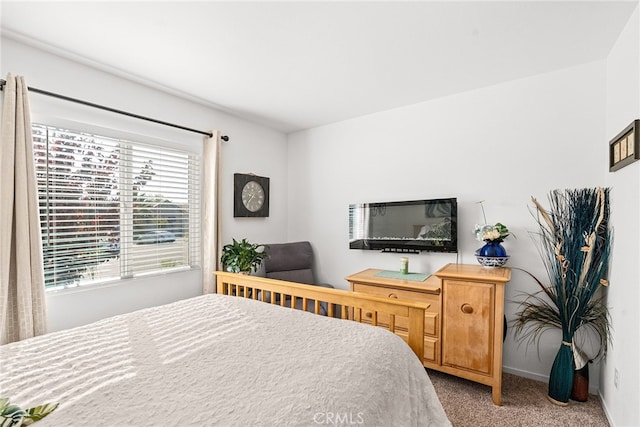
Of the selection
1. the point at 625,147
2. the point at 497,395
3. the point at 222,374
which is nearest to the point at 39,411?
the point at 222,374

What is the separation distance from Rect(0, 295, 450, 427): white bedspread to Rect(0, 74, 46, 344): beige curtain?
47cm

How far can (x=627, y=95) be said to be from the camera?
5.96 ft

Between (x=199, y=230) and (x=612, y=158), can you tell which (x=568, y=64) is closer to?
(x=612, y=158)

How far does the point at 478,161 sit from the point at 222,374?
8.68ft

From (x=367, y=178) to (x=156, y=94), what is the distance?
224 cm

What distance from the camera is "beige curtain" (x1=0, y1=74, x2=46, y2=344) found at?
181 cm

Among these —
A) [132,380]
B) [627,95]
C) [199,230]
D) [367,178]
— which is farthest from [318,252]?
[627,95]

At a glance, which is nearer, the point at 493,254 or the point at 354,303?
the point at 354,303

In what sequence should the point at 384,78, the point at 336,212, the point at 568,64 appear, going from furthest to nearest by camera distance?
1. the point at 336,212
2. the point at 384,78
3. the point at 568,64

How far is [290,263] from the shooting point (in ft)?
11.6

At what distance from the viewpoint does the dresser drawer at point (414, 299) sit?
2.47 metres

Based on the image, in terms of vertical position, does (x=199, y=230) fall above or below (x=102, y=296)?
above

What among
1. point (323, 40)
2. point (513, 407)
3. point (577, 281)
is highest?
point (323, 40)

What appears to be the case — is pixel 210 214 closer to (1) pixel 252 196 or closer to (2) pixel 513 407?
(1) pixel 252 196
